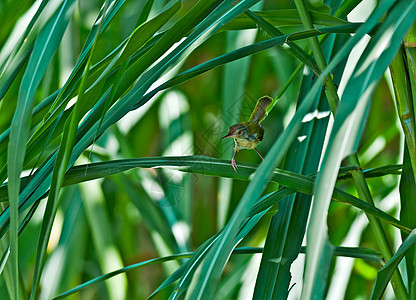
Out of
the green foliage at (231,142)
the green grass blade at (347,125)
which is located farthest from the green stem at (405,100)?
the green grass blade at (347,125)

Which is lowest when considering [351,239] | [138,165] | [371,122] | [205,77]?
[351,239]

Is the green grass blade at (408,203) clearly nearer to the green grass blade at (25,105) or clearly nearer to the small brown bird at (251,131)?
the small brown bird at (251,131)

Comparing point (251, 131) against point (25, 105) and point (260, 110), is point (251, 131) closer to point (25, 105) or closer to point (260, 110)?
point (260, 110)

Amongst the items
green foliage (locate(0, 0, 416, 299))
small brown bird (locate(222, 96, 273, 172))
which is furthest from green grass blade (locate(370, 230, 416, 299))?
small brown bird (locate(222, 96, 273, 172))

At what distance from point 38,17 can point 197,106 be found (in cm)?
90

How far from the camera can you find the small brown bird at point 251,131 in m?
0.36

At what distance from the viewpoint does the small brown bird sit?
0.36 metres

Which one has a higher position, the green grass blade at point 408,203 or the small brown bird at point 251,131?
the small brown bird at point 251,131

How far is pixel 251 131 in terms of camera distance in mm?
364

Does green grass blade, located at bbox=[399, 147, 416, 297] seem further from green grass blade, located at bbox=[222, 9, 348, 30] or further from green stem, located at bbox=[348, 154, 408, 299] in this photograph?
green grass blade, located at bbox=[222, 9, 348, 30]

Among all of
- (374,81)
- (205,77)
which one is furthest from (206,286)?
(205,77)

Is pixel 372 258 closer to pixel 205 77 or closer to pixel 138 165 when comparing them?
pixel 138 165

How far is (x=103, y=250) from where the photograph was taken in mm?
931

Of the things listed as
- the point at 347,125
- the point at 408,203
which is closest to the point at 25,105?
the point at 347,125
